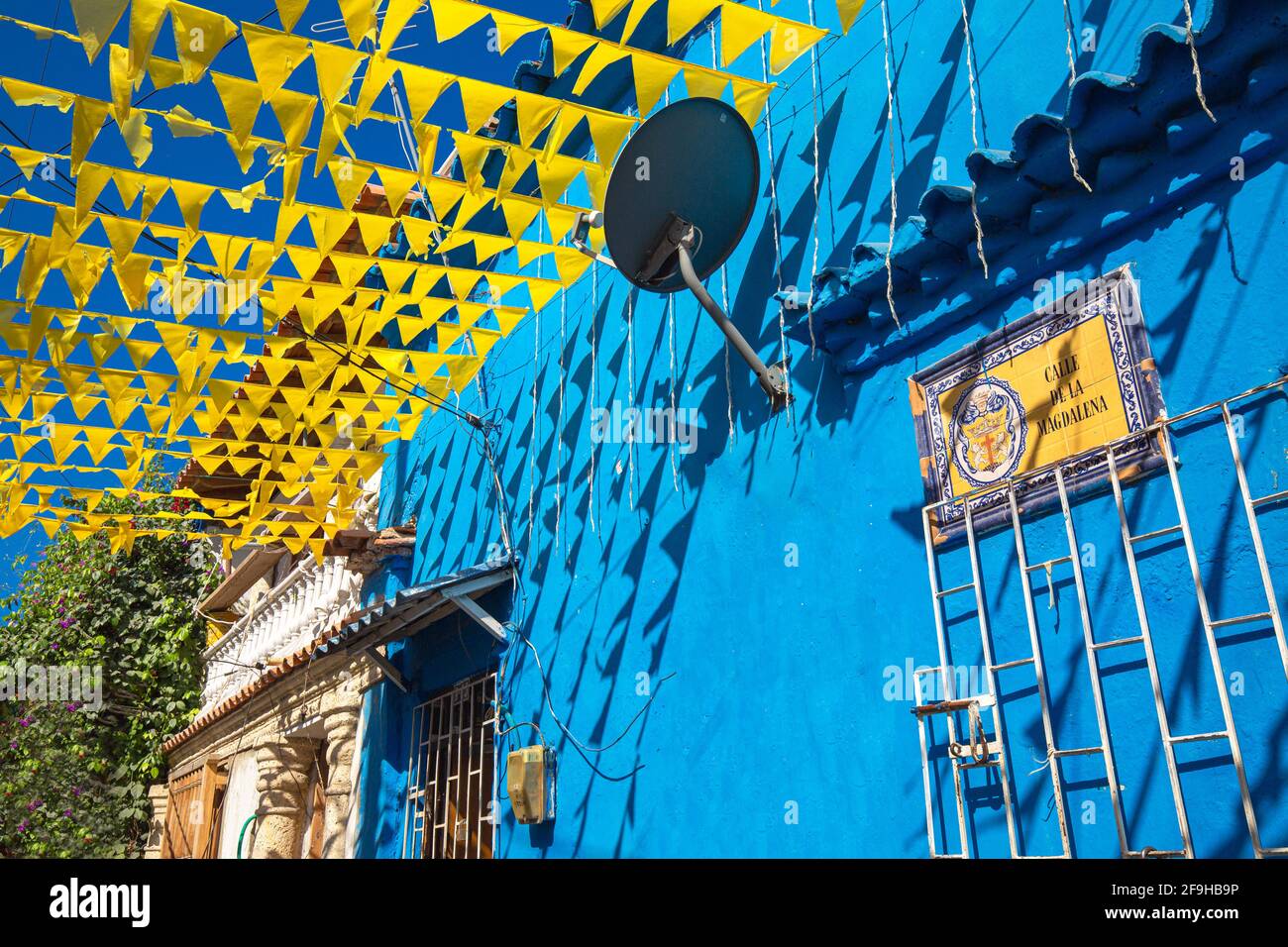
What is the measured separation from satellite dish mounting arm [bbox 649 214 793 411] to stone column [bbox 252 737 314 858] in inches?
334

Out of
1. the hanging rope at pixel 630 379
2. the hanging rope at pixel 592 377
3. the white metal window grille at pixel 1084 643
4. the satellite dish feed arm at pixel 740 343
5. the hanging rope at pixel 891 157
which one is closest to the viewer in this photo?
the white metal window grille at pixel 1084 643

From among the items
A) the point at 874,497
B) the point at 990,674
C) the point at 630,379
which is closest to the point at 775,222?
Result: the point at 630,379

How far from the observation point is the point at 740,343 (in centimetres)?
526

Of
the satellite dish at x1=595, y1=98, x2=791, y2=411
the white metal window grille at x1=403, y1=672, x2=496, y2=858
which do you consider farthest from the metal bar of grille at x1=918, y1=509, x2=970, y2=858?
the white metal window grille at x1=403, y1=672, x2=496, y2=858

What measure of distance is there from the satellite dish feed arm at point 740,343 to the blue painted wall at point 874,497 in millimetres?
99

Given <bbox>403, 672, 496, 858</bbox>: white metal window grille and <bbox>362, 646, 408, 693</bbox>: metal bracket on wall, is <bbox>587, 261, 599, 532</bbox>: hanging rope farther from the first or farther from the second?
<bbox>362, 646, 408, 693</bbox>: metal bracket on wall

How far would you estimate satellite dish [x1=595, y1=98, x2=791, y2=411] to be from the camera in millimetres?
4973

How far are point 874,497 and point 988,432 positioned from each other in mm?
728

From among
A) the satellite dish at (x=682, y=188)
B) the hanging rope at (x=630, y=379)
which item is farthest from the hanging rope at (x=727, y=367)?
the hanging rope at (x=630, y=379)

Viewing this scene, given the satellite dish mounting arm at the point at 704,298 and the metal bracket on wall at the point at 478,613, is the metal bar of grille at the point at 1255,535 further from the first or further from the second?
the metal bracket on wall at the point at 478,613

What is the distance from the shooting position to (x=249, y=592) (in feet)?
51.1

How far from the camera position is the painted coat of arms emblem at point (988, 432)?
3990 millimetres

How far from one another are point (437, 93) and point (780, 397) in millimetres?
2311
